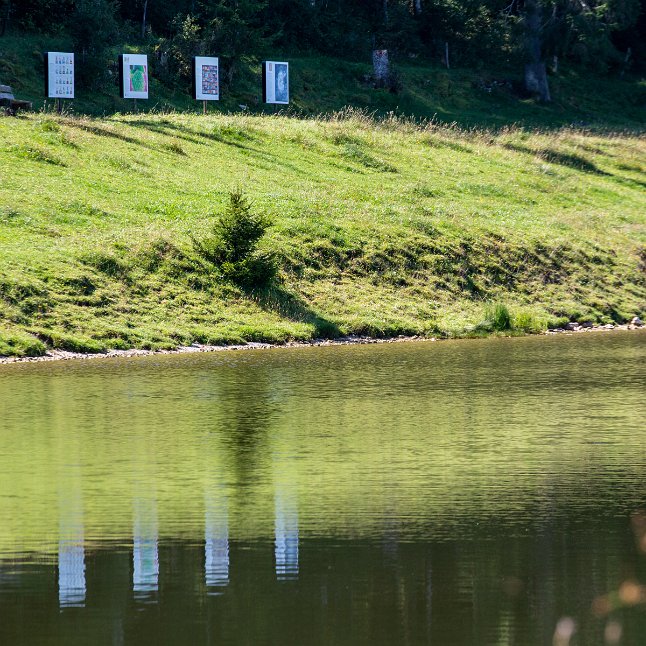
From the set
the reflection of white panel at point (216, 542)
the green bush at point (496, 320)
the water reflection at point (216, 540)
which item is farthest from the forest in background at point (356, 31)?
the reflection of white panel at point (216, 542)

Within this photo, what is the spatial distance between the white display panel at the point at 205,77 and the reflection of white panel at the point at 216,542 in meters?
48.0

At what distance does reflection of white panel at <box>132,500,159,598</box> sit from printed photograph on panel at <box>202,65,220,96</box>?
48.8 m

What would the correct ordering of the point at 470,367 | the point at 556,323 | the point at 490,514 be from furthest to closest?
1. the point at 556,323
2. the point at 470,367
3. the point at 490,514

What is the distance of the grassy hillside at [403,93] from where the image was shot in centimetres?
6662

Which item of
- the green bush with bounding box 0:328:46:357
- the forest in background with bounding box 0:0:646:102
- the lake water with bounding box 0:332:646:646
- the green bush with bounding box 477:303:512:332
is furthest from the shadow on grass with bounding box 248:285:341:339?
the forest in background with bounding box 0:0:646:102

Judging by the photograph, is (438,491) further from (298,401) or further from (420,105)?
(420,105)

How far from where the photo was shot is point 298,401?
23.3 m

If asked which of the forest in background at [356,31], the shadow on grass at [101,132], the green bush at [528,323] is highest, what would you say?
the forest in background at [356,31]

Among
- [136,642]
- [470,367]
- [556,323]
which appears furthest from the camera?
[556,323]

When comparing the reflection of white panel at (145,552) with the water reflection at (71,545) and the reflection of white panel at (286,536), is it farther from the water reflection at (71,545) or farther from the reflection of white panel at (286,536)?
the reflection of white panel at (286,536)

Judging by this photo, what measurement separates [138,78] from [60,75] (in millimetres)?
5399

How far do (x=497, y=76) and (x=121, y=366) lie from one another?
215 ft

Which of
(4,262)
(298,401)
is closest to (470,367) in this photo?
(298,401)

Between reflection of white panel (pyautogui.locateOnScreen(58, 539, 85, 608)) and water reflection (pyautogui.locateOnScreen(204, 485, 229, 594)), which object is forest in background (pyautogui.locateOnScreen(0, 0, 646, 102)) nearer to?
water reflection (pyautogui.locateOnScreen(204, 485, 229, 594))
